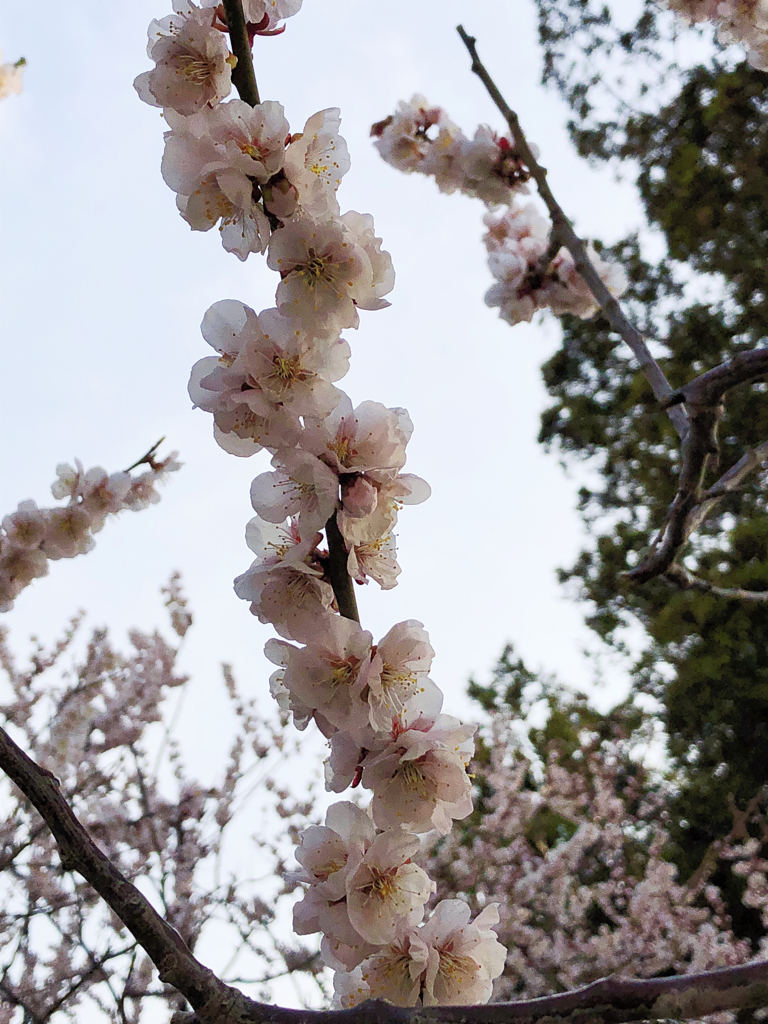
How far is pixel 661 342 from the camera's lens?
731 cm

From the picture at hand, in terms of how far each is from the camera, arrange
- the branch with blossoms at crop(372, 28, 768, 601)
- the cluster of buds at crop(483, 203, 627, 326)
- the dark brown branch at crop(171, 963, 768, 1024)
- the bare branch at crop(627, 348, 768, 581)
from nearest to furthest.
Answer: the dark brown branch at crop(171, 963, 768, 1024)
the bare branch at crop(627, 348, 768, 581)
the branch with blossoms at crop(372, 28, 768, 601)
the cluster of buds at crop(483, 203, 627, 326)

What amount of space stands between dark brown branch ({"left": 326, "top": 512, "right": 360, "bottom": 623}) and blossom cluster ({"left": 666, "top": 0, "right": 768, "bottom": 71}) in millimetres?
2111

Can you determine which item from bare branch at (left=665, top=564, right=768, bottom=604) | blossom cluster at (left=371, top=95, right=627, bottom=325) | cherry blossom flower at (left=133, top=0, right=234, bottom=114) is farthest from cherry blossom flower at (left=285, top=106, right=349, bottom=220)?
blossom cluster at (left=371, top=95, right=627, bottom=325)

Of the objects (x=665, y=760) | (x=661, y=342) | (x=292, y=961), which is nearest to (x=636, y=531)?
(x=661, y=342)

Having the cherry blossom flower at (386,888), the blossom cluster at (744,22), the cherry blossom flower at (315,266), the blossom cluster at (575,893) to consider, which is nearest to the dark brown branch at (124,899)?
the cherry blossom flower at (386,888)

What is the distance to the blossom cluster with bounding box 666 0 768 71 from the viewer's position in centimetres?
211

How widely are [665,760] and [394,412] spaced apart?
879 centimetres

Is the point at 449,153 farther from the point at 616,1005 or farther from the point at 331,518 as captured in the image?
the point at 616,1005

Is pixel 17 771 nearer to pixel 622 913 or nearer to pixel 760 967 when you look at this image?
pixel 760 967

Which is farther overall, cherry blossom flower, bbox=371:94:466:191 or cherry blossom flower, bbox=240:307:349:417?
cherry blossom flower, bbox=371:94:466:191

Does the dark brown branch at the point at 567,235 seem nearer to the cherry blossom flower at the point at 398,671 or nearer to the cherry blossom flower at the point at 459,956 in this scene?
the cherry blossom flower at the point at 398,671

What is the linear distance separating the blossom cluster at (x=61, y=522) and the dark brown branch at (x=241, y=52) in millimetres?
1433

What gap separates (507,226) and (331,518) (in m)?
1.98

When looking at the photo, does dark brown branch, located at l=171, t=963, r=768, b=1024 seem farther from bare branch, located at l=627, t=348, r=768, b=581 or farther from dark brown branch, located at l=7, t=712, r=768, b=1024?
bare branch, located at l=627, t=348, r=768, b=581
